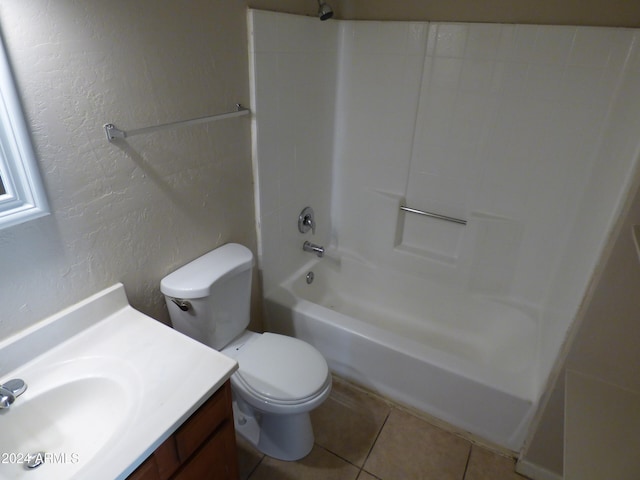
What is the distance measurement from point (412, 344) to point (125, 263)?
48.0 inches

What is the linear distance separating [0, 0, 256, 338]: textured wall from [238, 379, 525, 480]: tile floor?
824 millimetres

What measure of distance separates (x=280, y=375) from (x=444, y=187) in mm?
1268

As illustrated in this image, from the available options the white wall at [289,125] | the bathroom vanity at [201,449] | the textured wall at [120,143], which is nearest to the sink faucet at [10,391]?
the textured wall at [120,143]

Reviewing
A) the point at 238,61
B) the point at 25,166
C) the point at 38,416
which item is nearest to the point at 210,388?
the point at 38,416

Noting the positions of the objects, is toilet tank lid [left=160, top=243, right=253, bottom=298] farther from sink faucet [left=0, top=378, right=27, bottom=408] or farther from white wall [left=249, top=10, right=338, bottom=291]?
sink faucet [left=0, top=378, right=27, bottom=408]

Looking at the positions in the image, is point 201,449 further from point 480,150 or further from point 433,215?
point 480,150

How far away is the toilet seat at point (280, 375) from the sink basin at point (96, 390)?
1.33 ft

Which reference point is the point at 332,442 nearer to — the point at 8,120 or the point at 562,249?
the point at 562,249

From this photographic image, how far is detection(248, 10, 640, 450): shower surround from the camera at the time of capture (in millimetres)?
1574

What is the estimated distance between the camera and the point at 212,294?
4.66 ft

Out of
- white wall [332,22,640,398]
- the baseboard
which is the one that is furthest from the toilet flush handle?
the baseboard

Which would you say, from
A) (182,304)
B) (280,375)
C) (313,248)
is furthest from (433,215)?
(182,304)

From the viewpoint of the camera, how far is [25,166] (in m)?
0.95

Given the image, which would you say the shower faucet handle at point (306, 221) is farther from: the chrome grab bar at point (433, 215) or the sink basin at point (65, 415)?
the sink basin at point (65, 415)
